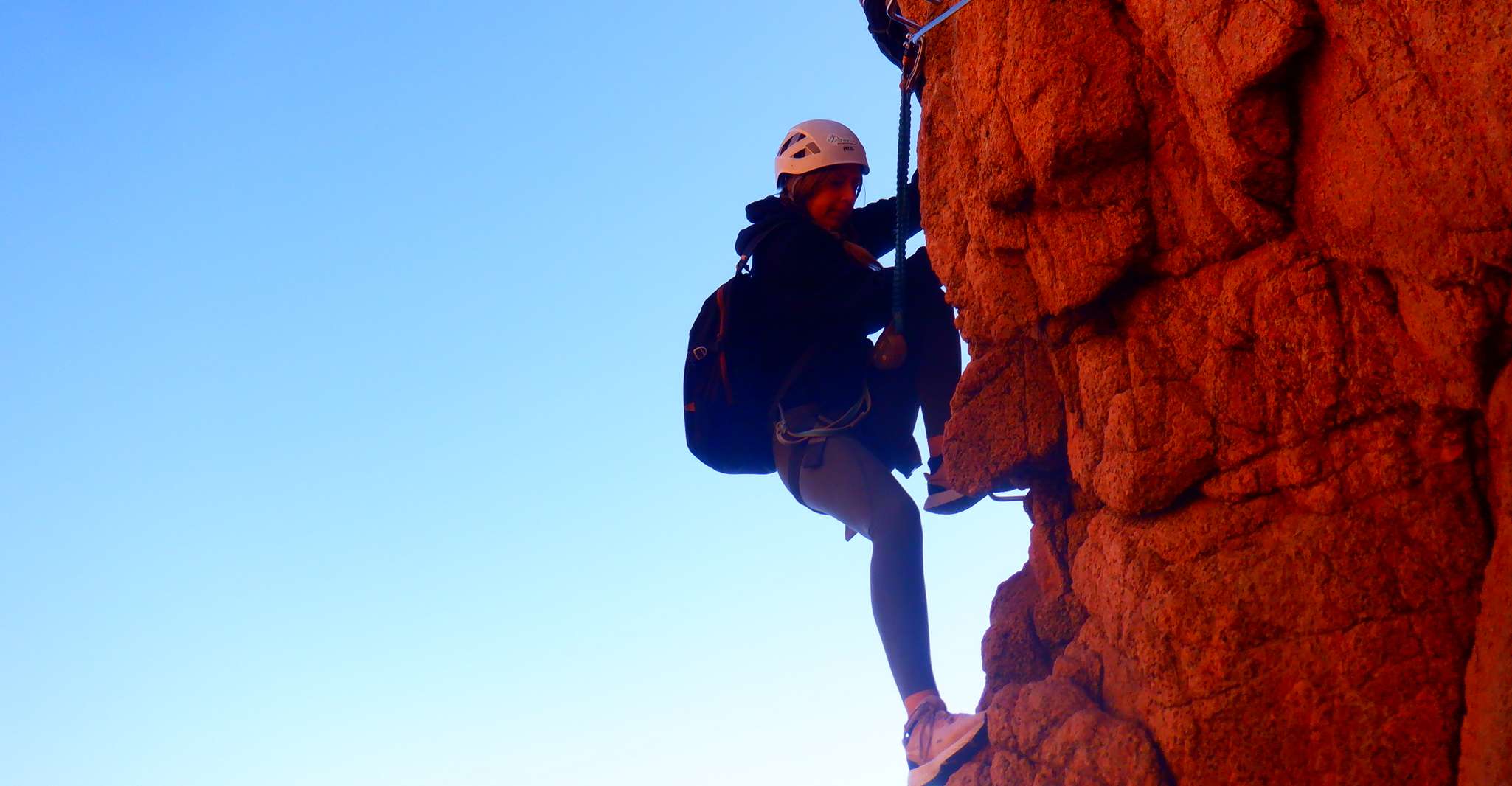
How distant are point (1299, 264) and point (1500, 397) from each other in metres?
0.90

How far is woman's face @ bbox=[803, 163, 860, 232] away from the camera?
7.86 meters

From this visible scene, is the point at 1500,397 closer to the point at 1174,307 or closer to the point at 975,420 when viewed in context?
the point at 1174,307

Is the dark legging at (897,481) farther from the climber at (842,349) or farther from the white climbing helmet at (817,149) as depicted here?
the white climbing helmet at (817,149)

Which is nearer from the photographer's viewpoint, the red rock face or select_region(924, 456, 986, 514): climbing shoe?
the red rock face

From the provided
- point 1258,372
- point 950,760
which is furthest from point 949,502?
point 1258,372

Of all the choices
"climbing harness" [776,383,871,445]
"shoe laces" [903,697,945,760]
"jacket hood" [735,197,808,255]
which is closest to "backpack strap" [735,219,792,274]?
"jacket hood" [735,197,808,255]

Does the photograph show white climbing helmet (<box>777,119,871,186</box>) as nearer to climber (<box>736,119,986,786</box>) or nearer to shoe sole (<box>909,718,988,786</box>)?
climber (<box>736,119,986,786</box>)

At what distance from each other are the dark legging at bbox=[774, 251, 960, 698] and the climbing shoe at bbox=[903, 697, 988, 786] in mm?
186

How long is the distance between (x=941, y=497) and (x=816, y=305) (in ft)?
4.25

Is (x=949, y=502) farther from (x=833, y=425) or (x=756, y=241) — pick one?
(x=756, y=241)

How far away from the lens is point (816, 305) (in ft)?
24.7

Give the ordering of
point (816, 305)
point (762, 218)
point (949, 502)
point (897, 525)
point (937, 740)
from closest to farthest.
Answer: point (937, 740), point (897, 525), point (949, 502), point (816, 305), point (762, 218)

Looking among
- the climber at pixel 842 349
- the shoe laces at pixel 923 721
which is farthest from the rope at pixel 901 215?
the shoe laces at pixel 923 721

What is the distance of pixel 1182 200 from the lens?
5.48 metres
